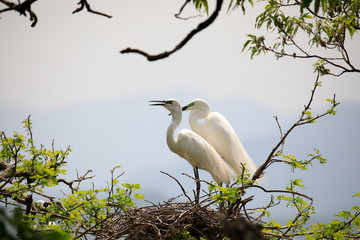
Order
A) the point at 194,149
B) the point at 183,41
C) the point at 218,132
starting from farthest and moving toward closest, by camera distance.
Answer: the point at 218,132 < the point at 194,149 < the point at 183,41

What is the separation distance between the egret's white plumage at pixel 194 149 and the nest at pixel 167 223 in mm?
1951

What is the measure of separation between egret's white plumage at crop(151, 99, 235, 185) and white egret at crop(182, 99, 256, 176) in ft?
0.57

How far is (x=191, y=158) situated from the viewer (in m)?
6.80

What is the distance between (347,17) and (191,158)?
10.8 feet

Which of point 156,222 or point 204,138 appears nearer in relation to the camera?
point 156,222

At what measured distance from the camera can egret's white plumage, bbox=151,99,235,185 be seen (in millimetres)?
6613

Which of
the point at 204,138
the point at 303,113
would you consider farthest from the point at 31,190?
the point at 204,138

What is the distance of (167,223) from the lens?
178 inches

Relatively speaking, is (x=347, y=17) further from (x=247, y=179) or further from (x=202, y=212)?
(x=202, y=212)

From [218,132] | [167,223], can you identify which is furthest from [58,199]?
[218,132]

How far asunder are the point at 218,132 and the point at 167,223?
9.05 feet

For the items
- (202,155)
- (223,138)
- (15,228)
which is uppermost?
(223,138)

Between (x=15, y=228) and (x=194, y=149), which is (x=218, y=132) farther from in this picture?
(x=15, y=228)

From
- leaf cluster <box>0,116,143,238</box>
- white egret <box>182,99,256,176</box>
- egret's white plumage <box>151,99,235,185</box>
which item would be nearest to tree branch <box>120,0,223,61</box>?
leaf cluster <box>0,116,143,238</box>
